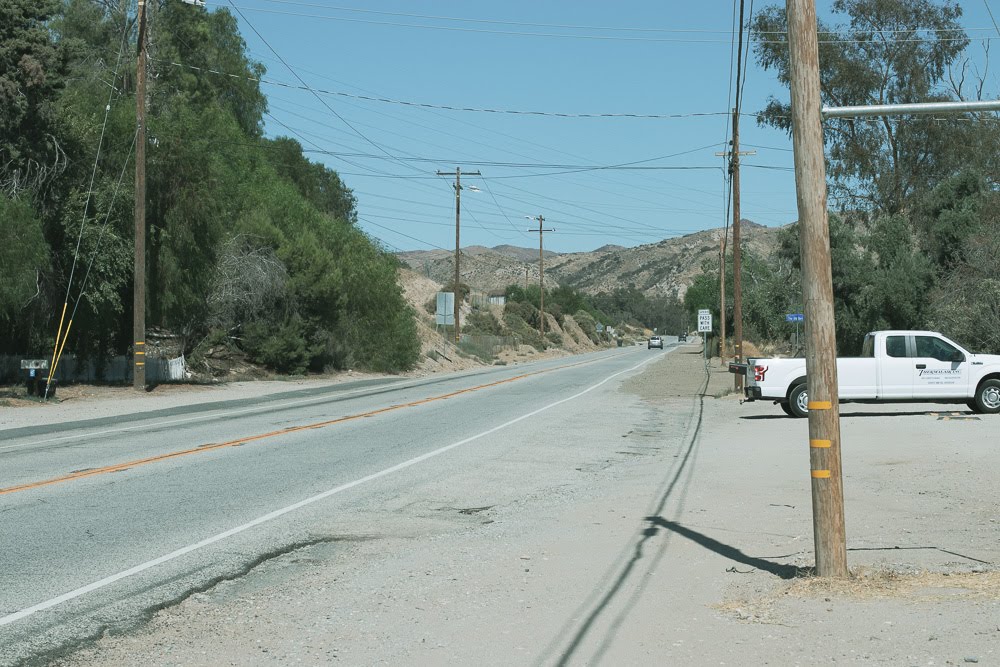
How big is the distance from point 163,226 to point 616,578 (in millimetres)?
30263

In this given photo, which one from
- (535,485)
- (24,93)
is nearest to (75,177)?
(24,93)

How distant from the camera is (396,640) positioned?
21.6 feet

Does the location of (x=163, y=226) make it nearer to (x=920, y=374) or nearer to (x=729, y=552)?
(x=920, y=374)

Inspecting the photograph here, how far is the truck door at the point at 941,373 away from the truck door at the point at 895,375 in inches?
5.6

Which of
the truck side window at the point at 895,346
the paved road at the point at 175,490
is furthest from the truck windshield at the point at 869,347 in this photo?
the paved road at the point at 175,490

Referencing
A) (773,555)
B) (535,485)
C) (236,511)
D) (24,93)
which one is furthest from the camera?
(24,93)

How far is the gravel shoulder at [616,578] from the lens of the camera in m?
6.34

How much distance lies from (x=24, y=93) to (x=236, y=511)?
76.7ft

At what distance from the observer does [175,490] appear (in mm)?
12609

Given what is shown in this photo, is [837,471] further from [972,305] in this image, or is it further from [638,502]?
[972,305]

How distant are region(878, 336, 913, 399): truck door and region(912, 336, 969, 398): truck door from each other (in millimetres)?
142

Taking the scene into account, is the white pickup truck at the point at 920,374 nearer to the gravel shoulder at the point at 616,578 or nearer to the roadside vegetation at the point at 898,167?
the gravel shoulder at the point at 616,578

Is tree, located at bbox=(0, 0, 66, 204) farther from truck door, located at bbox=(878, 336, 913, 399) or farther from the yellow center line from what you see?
truck door, located at bbox=(878, 336, 913, 399)

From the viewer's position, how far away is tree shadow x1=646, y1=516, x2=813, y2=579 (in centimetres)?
838
